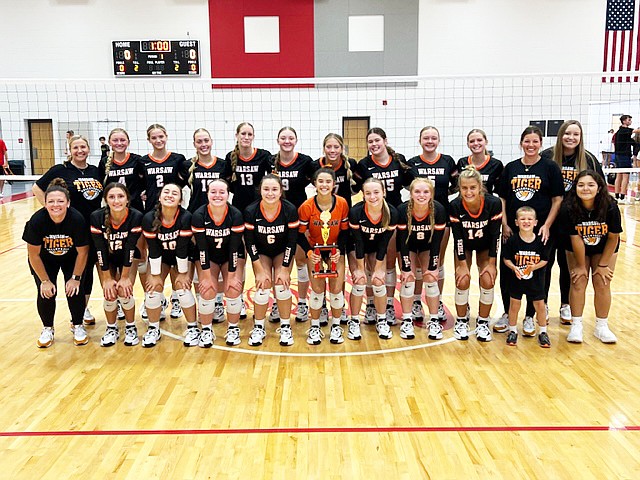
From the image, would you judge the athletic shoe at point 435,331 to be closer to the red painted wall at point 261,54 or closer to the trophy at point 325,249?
the trophy at point 325,249

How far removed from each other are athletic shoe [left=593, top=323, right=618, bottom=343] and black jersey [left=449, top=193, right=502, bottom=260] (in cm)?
122

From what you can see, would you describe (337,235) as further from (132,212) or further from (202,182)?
(132,212)

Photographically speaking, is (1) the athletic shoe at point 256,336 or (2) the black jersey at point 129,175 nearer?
(1) the athletic shoe at point 256,336

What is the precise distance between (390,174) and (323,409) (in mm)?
2390

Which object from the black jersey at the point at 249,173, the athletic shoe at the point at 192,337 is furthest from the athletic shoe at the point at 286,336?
the black jersey at the point at 249,173

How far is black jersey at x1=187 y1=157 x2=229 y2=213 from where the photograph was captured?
5.38m

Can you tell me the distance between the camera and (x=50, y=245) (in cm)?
493

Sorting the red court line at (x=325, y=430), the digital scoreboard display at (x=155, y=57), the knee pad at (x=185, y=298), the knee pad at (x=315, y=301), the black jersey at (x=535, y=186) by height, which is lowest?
the red court line at (x=325, y=430)

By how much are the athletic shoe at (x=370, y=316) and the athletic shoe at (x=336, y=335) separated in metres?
0.52

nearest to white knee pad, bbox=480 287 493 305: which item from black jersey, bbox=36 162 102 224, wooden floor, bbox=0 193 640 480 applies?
wooden floor, bbox=0 193 640 480

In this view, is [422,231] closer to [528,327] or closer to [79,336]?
[528,327]

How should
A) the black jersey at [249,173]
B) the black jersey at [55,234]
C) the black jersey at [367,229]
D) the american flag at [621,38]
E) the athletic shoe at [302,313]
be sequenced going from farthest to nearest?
the american flag at [621,38] → the athletic shoe at [302,313] → the black jersey at [249,173] → the black jersey at [367,229] → the black jersey at [55,234]

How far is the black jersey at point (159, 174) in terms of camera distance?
5.46 meters

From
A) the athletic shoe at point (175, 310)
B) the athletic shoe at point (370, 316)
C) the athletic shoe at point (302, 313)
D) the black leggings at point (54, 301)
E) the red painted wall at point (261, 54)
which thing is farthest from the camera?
the red painted wall at point (261, 54)
